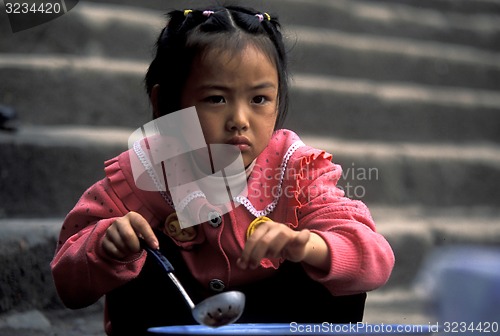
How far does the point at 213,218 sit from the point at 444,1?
7.91ft

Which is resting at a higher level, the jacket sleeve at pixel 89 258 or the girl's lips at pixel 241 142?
the girl's lips at pixel 241 142

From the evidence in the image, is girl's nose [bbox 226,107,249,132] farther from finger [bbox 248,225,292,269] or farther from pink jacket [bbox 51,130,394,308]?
finger [bbox 248,225,292,269]

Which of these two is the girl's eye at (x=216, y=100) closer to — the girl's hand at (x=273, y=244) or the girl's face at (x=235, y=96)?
the girl's face at (x=235, y=96)

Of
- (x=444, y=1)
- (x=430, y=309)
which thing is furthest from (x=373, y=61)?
(x=430, y=309)

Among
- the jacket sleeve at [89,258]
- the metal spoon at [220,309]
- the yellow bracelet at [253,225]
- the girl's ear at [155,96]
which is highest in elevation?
the girl's ear at [155,96]

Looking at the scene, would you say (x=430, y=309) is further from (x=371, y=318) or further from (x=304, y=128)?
(x=304, y=128)

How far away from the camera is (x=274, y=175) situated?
1519 mm

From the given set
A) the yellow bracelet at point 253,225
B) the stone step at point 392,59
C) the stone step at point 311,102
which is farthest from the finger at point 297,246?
the stone step at point 392,59

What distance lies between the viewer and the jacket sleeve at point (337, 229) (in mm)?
1307

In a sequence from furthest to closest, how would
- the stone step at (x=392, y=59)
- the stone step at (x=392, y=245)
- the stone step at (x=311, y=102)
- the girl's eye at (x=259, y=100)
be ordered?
the stone step at (x=392, y=59), the stone step at (x=311, y=102), the stone step at (x=392, y=245), the girl's eye at (x=259, y=100)

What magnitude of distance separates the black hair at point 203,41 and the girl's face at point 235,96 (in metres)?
0.02

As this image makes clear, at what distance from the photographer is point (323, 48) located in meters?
2.91

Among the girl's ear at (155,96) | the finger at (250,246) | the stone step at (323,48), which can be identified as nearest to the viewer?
the finger at (250,246)

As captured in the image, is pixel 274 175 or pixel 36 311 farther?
pixel 36 311
